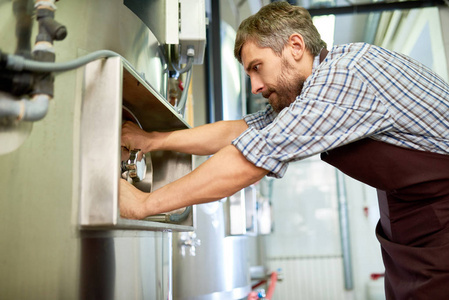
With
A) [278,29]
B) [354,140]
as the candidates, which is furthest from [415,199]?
[278,29]

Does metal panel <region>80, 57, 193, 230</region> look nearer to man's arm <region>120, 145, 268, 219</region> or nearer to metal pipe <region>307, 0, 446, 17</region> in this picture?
man's arm <region>120, 145, 268, 219</region>

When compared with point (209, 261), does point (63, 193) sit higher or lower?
higher

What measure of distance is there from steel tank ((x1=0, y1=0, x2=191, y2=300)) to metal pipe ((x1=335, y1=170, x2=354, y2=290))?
464cm

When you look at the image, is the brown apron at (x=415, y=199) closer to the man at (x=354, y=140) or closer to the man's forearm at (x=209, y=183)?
the man at (x=354, y=140)

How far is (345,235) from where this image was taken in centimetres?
516

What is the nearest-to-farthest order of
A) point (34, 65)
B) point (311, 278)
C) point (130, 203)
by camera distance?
point (34, 65)
point (130, 203)
point (311, 278)

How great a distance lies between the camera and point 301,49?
1268 mm

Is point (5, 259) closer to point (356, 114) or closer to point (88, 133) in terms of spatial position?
point (88, 133)

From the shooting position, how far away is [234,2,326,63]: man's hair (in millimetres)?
1254

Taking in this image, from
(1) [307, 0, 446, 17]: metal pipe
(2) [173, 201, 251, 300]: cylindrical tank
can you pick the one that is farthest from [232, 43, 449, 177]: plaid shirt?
(1) [307, 0, 446, 17]: metal pipe

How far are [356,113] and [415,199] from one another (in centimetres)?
31

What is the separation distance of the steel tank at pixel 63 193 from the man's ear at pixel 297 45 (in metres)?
0.58

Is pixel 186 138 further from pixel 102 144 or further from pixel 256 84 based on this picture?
pixel 102 144

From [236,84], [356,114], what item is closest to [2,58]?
[356,114]
